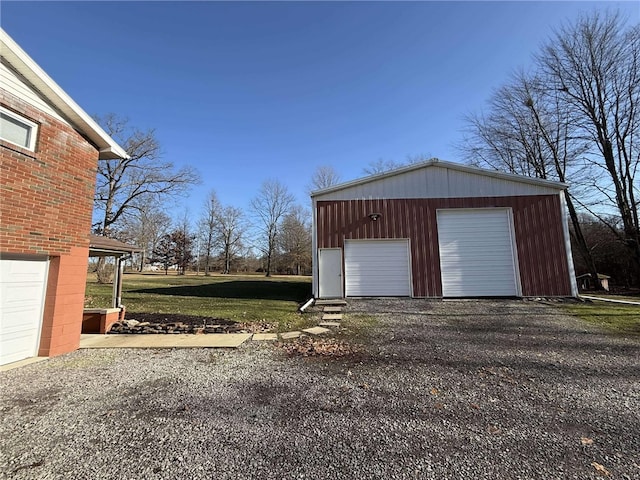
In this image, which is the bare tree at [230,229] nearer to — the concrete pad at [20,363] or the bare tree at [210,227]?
the bare tree at [210,227]

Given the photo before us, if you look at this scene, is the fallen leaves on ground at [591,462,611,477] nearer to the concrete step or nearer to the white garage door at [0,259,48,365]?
the concrete step

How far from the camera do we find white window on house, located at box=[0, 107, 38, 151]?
15.7 feet

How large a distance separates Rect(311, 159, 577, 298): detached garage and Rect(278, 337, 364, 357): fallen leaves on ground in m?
5.04

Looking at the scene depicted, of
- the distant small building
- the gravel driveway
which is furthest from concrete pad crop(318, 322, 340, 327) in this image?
the distant small building

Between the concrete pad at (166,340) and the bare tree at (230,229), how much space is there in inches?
1473

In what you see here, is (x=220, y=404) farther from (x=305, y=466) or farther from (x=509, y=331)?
(x=509, y=331)

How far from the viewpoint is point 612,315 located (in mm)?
8141

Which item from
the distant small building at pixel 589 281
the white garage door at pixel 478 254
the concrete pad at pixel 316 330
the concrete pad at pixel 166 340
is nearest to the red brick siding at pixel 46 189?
the concrete pad at pixel 166 340

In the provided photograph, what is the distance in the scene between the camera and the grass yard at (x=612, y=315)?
6.85m

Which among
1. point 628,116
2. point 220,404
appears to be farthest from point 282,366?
point 628,116

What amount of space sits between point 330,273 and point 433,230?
4285mm

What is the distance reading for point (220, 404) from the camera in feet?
11.3

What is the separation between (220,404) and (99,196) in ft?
77.3

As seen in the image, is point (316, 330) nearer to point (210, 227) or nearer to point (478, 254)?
point (478, 254)
